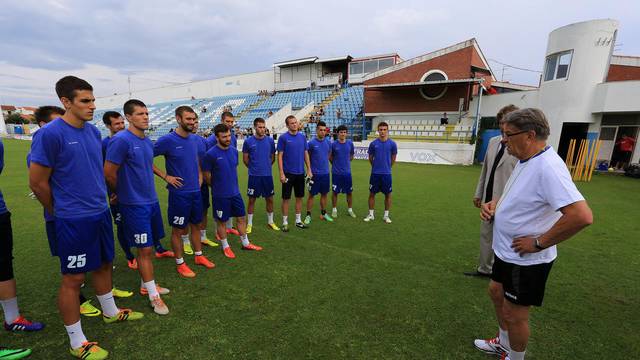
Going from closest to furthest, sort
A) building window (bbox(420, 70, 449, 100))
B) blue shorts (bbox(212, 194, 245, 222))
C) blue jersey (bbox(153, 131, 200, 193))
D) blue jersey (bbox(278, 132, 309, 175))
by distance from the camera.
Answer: blue jersey (bbox(153, 131, 200, 193)), blue shorts (bbox(212, 194, 245, 222)), blue jersey (bbox(278, 132, 309, 175)), building window (bbox(420, 70, 449, 100))

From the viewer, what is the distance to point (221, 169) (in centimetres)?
432

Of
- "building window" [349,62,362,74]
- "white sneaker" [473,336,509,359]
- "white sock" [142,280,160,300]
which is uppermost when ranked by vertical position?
"building window" [349,62,362,74]

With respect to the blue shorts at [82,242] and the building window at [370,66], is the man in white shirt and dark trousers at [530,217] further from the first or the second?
the building window at [370,66]

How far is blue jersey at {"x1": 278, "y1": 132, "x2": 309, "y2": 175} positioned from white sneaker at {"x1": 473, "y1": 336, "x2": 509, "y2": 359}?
4009 millimetres

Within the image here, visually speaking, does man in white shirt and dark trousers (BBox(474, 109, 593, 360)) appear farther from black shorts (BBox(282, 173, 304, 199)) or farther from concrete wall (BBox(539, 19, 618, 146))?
concrete wall (BBox(539, 19, 618, 146))

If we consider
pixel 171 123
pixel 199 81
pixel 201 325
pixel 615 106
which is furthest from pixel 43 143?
pixel 199 81

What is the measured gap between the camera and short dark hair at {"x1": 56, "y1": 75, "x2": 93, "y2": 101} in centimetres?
223

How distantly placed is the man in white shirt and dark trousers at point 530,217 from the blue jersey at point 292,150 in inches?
159

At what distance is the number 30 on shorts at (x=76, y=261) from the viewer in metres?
2.32

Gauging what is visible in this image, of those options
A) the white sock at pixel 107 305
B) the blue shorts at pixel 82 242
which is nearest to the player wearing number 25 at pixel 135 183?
the white sock at pixel 107 305

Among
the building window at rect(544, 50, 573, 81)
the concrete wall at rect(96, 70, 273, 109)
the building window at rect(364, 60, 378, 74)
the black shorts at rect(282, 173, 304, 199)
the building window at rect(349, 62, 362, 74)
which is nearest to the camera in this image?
the black shorts at rect(282, 173, 304, 199)

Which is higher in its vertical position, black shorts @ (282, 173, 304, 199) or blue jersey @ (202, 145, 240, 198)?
blue jersey @ (202, 145, 240, 198)

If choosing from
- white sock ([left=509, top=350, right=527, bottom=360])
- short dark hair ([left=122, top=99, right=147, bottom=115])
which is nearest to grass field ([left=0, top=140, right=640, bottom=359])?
white sock ([left=509, top=350, right=527, bottom=360])

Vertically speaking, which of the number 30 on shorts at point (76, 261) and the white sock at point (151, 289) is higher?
the number 30 on shorts at point (76, 261)
